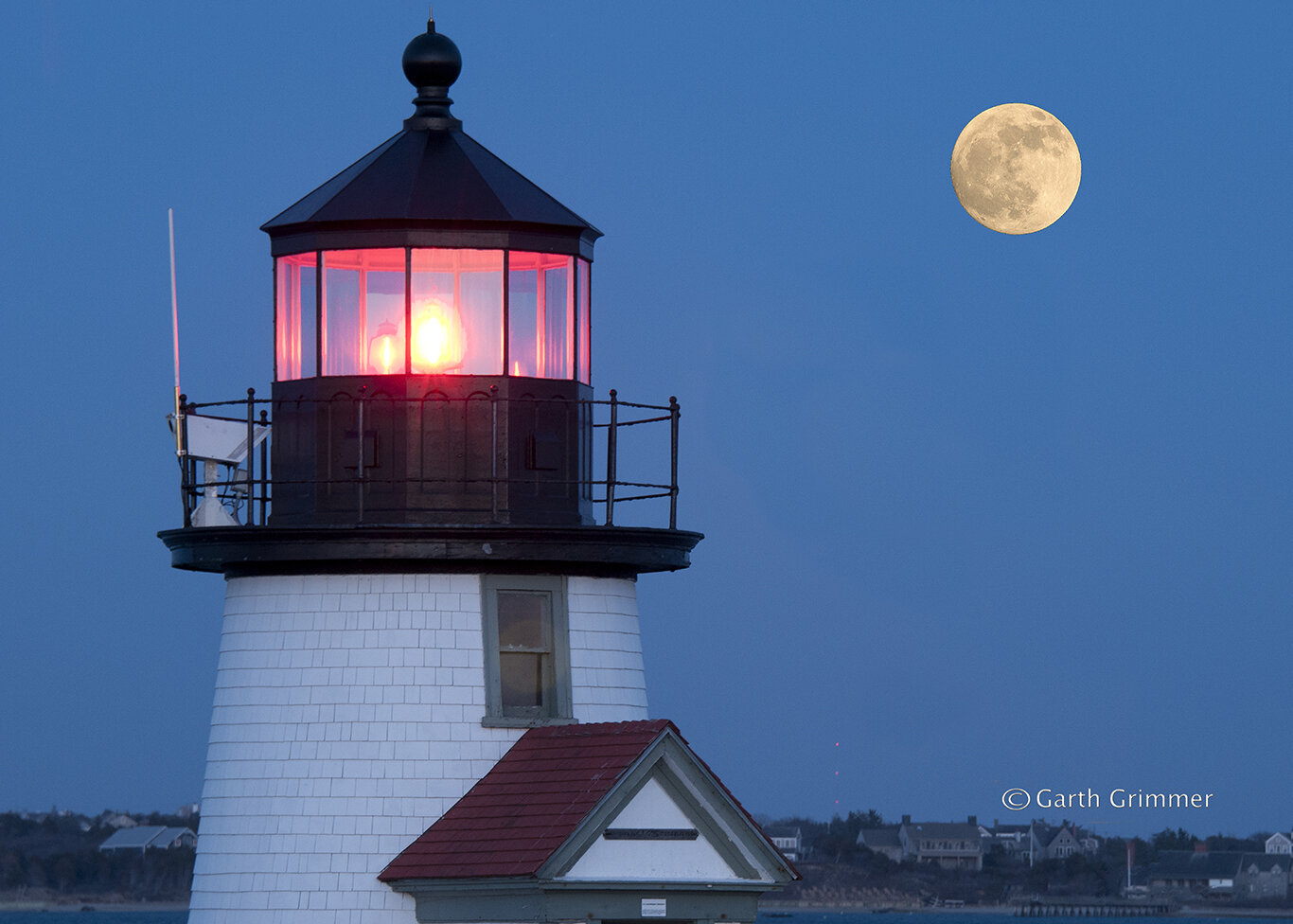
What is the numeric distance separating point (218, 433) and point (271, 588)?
44.8 inches

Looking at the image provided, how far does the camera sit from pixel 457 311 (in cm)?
1664

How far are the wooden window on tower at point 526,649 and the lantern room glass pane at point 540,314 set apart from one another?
1491mm

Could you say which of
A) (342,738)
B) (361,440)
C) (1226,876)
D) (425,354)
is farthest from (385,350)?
(1226,876)

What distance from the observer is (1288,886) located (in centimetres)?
12656

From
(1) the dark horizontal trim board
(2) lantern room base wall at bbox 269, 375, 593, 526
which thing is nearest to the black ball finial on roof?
(2) lantern room base wall at bbox 269, 375, 593, 526

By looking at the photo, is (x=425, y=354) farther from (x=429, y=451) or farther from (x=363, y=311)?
(x=429, y=451)

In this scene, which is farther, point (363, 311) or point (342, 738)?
point (363, 311)

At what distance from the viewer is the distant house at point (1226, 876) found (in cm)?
12431

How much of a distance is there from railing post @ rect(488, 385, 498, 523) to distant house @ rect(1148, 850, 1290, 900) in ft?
369

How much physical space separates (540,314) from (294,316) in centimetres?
172

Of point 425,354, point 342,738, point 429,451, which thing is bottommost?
point 342,738

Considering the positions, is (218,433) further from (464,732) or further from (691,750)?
(691,750)

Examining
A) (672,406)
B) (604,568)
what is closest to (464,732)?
(604,568)

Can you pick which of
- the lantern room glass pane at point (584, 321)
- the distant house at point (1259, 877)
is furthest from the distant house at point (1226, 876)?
the lantern room glass pane at point (584, 321)
